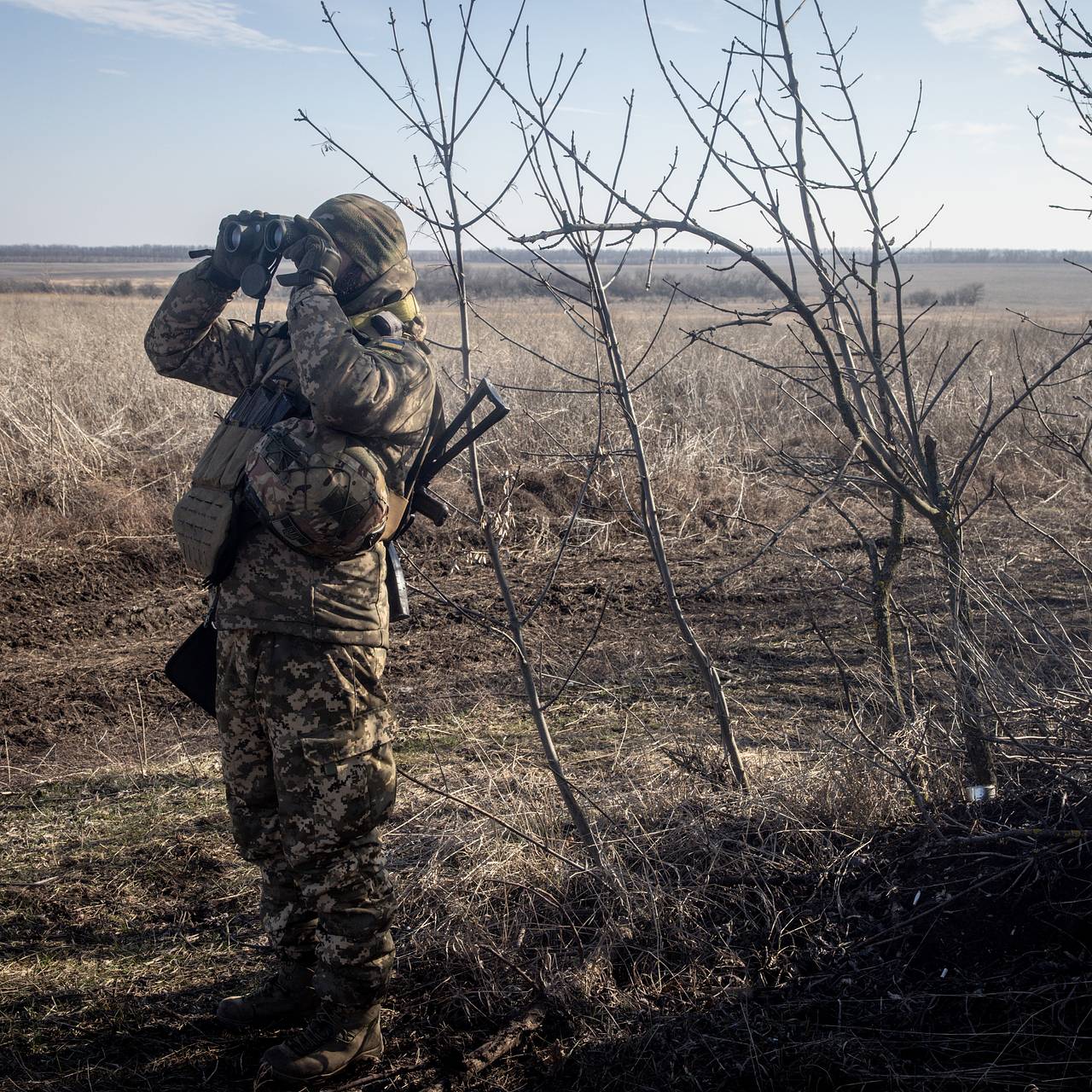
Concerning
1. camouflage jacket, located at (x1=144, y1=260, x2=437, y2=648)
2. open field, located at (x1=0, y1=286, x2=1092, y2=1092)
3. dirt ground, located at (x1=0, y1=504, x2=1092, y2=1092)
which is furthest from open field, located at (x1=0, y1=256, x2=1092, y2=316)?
camouflage jacket, located at (x1=144, y1=260, x2=437, y2=648)

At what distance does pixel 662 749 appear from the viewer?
133 inches

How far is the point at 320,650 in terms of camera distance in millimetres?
2355

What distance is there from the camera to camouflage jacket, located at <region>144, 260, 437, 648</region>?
2256mm

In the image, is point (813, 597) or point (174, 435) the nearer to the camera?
point (813, 597)

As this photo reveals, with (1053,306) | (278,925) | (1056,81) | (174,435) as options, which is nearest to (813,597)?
(1056,81)

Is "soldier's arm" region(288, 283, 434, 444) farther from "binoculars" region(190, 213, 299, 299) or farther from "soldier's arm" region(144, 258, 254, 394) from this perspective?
"soldier's arm" region(144, 258, 254, 394)

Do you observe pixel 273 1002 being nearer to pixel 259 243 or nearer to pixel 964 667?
pixel 259 243

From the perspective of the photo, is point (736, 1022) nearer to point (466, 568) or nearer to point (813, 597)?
point (813, 597)

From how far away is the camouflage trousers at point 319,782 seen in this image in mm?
2342

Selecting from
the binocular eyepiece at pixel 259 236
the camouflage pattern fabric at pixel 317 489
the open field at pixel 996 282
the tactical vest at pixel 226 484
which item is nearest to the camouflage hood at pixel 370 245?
the binocular eyepiece at pixel 259 236

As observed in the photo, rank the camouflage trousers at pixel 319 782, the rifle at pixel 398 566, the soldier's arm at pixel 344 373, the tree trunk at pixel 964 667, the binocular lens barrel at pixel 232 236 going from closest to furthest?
1. the soldier's arm at pixel 344 373
2. the camouflage trousers at pixel 319 782
3. the binocular lens barrel at pixel 232 236
4. the rifle at pixel 398 566
5. the tree trunk at pixel 964 667

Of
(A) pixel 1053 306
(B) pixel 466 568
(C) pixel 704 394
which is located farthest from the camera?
(A) pixel 1053 306

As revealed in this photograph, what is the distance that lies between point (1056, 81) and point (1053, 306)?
4161cm

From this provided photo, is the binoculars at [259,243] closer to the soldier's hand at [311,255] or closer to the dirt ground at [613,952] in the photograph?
the soldier's hand at [311,255]
